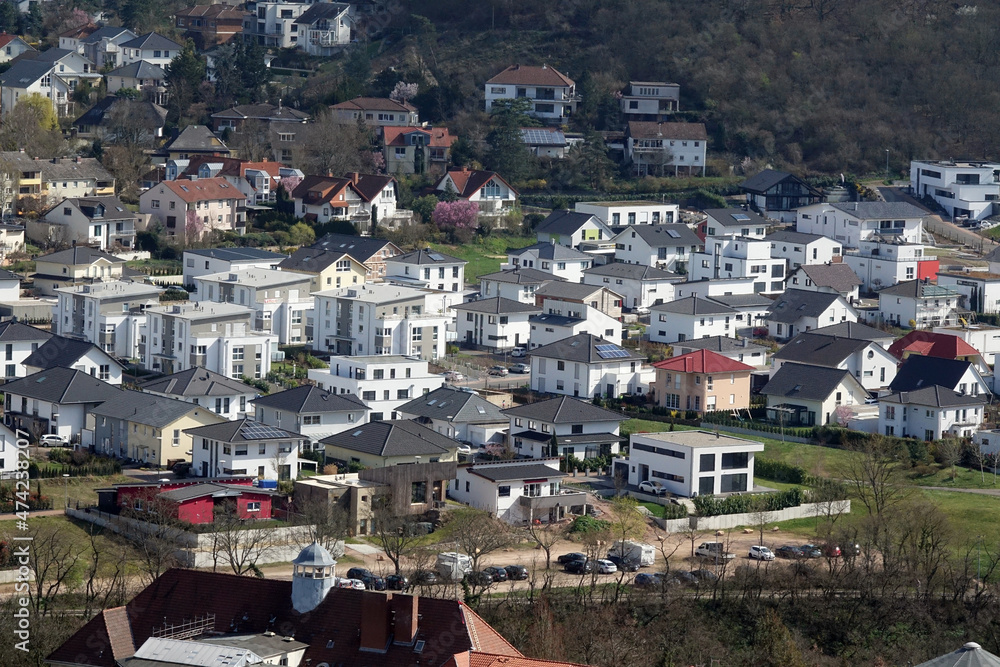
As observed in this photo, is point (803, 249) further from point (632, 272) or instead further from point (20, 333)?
point (20, 333)

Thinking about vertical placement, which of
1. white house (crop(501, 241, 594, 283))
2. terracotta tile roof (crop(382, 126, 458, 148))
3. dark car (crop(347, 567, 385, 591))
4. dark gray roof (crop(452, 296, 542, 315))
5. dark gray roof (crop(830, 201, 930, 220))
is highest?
terracotta tile roof (crop(382, 126, 458, 148))

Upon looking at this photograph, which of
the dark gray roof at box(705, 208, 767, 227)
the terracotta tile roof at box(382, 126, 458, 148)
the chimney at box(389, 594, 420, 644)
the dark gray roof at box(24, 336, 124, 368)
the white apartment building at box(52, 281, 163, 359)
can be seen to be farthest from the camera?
the terracotta tile roof at box(382, 126, 458, 148)

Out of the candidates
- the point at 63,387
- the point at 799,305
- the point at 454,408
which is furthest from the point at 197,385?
the point at 799,305

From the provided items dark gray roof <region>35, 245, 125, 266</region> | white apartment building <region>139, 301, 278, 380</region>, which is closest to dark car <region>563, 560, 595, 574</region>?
white apartment building <region>139, 301, 278, 380</region>

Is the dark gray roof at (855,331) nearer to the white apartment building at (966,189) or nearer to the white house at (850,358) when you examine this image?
the white house at (850,358)

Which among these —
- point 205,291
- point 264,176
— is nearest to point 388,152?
point 264,176

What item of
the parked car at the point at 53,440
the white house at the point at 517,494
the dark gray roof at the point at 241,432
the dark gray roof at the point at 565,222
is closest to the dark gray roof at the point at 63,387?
the parked car at the point at 53,440

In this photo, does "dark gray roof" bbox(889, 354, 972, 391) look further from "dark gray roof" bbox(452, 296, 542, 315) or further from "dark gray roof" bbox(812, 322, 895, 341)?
"dark gray roof" bbox(452, 296, 542, 315)

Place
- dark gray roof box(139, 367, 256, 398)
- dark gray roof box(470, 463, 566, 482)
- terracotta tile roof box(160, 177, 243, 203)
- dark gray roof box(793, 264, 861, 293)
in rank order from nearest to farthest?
dark gray roof box(470, 463, 566, 482) → dark gray roof box(139, 367, 256, 398) → dark gray roof box(793, 264, 861, 293) → terracotta tile roof box(160, 177, 243, 203)
